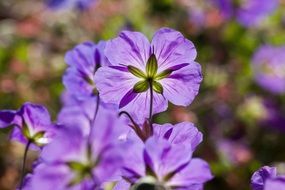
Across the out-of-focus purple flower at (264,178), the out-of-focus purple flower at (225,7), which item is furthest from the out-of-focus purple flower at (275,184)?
the out-of-focus purple flower at (225,7)

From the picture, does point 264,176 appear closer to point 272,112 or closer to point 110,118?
point 110,118

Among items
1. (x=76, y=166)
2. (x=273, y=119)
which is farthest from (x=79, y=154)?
(x=273, y=119)

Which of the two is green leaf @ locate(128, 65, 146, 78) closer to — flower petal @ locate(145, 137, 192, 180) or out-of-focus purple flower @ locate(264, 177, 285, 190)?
flower petal @ locate(145, 137, 192, 180)

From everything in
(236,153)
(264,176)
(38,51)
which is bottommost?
(236,153)

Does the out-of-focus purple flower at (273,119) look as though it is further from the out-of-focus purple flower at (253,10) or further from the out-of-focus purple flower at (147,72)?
the out-of-focus purple flower at (147,72)

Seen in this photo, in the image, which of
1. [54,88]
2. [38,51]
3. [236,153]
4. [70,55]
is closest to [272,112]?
[236,153]

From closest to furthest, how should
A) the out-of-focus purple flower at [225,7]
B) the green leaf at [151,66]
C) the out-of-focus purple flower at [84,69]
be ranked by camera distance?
the green leaf at [151,66] → the out-of-focus purple flower at [84,69] → the out-of-focus purple flower at [225,7]
